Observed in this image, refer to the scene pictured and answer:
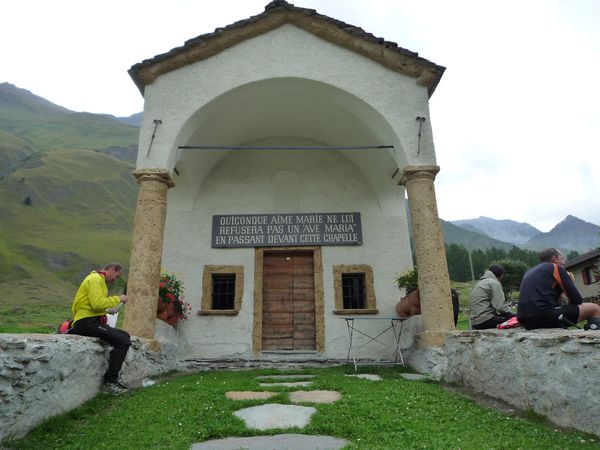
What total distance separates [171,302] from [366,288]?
4.33m

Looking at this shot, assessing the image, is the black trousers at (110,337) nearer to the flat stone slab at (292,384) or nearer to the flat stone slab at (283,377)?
the flat stone slab at (292,384)

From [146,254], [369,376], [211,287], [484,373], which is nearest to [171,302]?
[211,287]

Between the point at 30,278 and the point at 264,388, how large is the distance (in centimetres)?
3765

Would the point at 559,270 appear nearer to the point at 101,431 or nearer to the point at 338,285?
the point at 101,431

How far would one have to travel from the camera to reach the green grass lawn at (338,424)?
3184mm

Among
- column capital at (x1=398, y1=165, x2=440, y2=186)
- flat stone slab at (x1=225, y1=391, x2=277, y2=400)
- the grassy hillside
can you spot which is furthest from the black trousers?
the grassy hillside

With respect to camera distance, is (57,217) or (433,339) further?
(57,217)

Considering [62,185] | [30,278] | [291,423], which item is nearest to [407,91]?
[291,423]

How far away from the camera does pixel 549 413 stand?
3686 mm

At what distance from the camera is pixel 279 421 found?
3.72m

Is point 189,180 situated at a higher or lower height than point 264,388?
higher

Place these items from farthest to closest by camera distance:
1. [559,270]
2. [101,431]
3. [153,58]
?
1. [153,58]
2. [559,270]
3. [101,431]

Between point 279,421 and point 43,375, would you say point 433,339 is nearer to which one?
point 279,421

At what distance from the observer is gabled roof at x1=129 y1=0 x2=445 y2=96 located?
8172 mm
